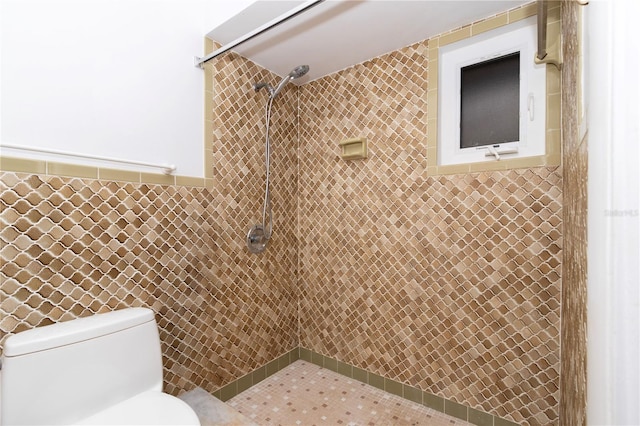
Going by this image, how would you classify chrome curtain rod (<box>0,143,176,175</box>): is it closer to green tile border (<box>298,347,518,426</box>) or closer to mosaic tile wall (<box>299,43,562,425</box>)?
mosaic tile wall (<box>299,43,562,425</box>)

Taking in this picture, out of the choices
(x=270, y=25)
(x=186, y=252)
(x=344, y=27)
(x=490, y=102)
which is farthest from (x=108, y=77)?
(x=490, y=102)

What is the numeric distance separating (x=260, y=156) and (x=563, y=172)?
1738mm

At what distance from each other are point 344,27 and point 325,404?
2245mm

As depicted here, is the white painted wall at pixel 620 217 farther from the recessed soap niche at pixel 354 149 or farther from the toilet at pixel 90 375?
the recessed soap niche at pixel 354 149

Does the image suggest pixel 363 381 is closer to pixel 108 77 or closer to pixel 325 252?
pixel 325 252

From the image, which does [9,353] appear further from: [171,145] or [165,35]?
[165,35]

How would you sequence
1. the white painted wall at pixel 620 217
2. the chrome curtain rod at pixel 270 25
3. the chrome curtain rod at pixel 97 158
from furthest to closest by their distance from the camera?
the chrome curtain rod at pixel 270 25, the chrome curtain rod at pixel 97 158, the white painted wall at pixel 620 217

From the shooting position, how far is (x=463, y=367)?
5.75 feet

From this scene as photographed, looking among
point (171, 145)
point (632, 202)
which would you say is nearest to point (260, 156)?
point (171, 145)

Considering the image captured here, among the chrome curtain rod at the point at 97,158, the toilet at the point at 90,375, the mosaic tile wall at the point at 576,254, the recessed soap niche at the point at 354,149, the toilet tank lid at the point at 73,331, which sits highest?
the recessed soap niche at the point at 354,149

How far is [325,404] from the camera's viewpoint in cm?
190

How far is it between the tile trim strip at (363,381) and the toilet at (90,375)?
2.33 ft

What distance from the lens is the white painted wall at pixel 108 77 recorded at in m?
1.20

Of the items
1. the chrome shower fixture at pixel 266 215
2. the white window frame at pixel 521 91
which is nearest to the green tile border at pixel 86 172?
the chrome shower fixture at pixel 266 215
